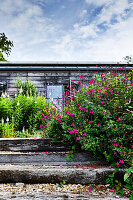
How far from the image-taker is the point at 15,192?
2.33 meters

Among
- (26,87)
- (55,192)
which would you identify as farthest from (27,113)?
(55,192)

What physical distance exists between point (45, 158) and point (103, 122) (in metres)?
1.29

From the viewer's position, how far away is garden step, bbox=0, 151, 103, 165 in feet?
9.96

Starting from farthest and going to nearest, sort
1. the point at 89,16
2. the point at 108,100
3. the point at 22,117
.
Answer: the point at 89,16 < the point at 22,117 < the point at 108,100

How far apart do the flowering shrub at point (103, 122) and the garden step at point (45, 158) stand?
19 centimetres

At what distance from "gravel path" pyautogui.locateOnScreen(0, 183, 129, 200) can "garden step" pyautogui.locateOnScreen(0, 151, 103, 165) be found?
0.47 meters

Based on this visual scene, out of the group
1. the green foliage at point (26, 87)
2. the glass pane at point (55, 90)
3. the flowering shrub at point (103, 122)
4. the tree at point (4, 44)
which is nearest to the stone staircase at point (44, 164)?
the flowering shrub at point (103, 122)

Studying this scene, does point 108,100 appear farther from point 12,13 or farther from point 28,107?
point 12,13

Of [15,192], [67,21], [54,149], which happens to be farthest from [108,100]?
[67,21]

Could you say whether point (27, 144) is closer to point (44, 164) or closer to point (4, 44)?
point (44, 164)

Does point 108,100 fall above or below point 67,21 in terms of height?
below

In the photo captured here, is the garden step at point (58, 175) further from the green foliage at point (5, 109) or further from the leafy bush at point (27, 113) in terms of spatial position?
the green foliage at point (5, 109)

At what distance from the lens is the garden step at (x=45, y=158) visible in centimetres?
304

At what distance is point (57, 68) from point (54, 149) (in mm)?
6374
